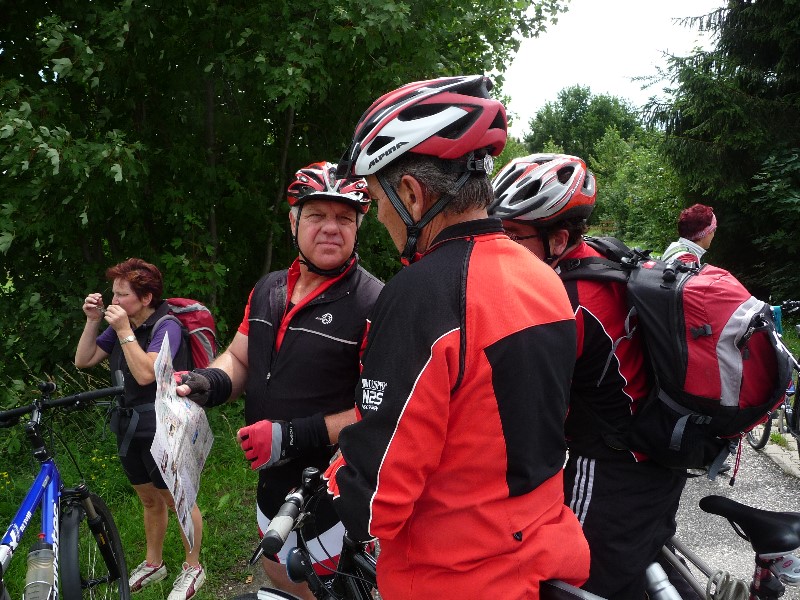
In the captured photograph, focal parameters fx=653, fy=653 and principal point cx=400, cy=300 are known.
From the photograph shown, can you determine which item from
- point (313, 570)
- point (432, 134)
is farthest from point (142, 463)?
point (432, 134)

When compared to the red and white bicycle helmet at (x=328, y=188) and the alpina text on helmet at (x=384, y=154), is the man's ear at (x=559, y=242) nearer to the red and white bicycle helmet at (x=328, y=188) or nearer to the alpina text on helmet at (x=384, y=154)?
the red and white bicycle helmet at (x=328, y=188)

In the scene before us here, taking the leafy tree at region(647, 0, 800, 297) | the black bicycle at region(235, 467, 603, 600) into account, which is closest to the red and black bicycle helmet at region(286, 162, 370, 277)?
the black bicycle at region(235, 467, 603, 600)

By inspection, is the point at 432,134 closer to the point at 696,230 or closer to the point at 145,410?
the point at 145,410

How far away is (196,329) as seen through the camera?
12.5 ft

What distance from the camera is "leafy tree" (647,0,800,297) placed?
39.4 ft

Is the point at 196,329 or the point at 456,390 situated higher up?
the point at 456,390

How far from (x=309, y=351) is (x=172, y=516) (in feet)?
9.50

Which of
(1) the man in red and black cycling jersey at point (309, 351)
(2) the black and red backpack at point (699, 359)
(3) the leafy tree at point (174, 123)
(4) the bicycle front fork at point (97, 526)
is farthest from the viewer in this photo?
(3) the leafy tree at point (174, 123)

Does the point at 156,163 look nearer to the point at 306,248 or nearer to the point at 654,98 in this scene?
the point at 306,248

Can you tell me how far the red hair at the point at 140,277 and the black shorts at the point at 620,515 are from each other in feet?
8.83

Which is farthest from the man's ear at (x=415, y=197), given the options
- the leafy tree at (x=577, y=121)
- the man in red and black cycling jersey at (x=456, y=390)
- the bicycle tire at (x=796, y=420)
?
the leafy tree at (x=577, y=121)

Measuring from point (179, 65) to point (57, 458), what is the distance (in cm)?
365

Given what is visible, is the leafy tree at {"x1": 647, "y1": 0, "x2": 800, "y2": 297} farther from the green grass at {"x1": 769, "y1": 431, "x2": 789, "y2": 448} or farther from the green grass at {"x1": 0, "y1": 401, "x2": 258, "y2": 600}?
the green grass at {"x1": 0, "y1": 401, "x2": 258, "y2": 600}

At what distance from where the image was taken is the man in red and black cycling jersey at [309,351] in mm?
2521
